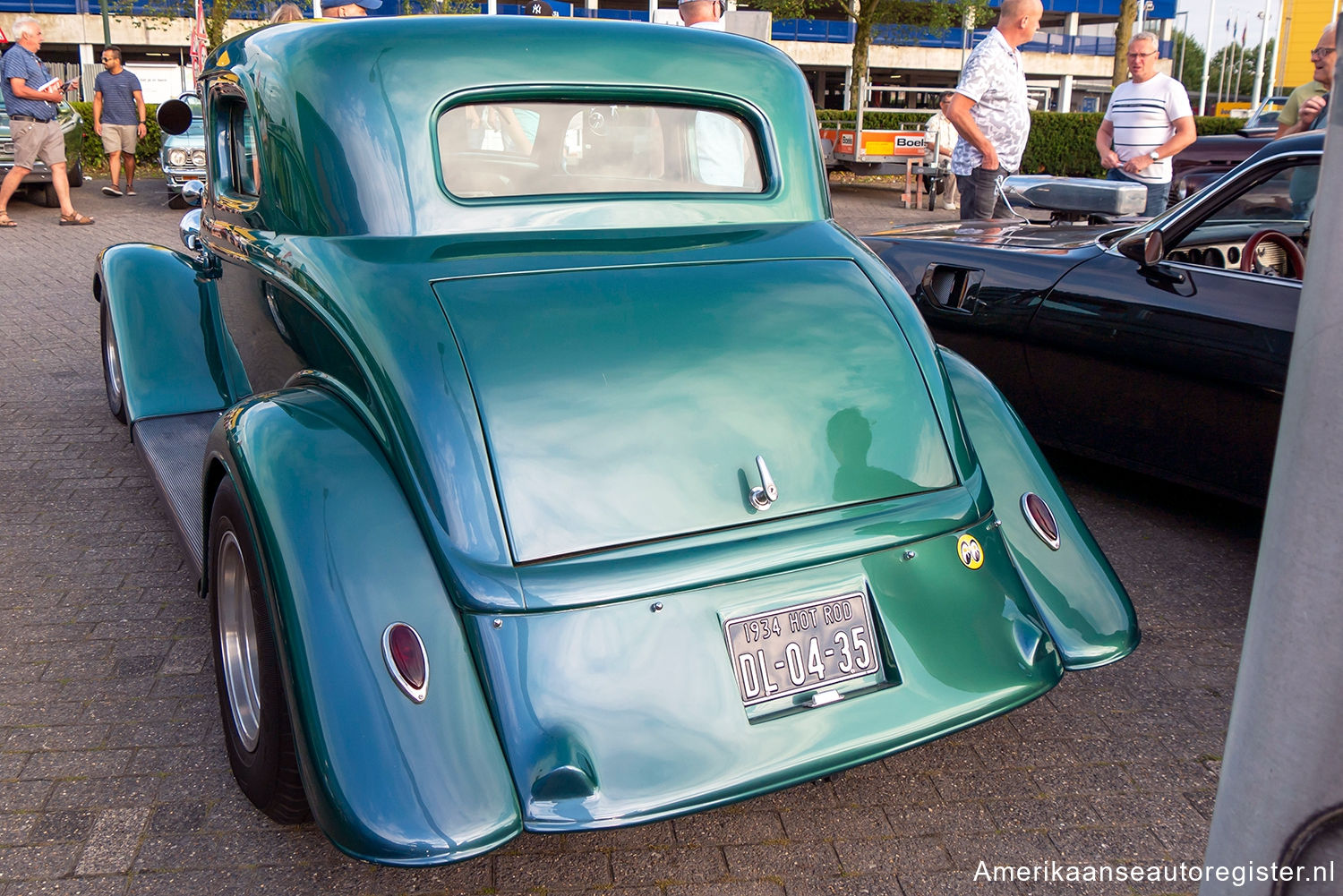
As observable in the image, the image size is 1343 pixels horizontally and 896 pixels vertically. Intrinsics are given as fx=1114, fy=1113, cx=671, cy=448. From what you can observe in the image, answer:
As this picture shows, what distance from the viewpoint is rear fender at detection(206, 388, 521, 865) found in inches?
79.4

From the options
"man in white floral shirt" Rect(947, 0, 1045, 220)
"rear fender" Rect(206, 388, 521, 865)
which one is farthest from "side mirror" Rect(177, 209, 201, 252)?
"man in white floral shirt" Rect(947, 0, 1045, 220)

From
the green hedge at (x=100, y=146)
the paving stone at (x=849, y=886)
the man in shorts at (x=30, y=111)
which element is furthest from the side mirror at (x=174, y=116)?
the green hedge at (x=100, y=146)

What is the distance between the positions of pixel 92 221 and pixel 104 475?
372 inches

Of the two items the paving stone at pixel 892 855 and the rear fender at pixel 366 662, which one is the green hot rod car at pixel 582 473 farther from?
the paving stone at pixel 892 855

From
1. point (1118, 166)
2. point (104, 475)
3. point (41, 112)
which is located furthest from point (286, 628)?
point (41, 112)

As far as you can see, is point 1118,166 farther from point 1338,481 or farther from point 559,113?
point 1338,481

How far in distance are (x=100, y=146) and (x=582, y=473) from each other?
66.6 ft

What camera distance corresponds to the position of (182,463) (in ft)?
12.6

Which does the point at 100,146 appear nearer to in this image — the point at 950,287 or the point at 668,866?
the point at 950,287

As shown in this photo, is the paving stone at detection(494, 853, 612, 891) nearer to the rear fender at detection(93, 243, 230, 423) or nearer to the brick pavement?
the brick pavement

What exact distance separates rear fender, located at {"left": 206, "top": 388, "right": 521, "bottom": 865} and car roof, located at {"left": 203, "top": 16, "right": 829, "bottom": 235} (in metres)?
0.67

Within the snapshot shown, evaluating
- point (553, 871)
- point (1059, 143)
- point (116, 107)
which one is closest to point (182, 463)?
point (553, 871)

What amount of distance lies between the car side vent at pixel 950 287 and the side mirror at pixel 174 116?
10.5 feet

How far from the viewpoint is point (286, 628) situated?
2.19 metres
